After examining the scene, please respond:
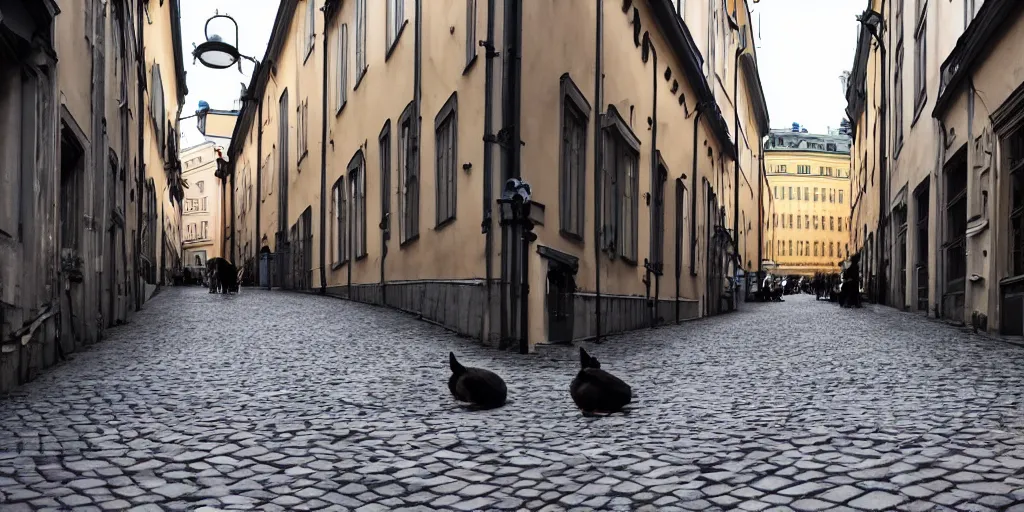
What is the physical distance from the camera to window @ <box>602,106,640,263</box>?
15.8m

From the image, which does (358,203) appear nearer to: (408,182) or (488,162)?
(408,182)

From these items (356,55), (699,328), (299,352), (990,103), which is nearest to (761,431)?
(299,352)

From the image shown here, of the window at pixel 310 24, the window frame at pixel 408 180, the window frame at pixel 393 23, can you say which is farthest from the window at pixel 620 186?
the window at pixel 310 24

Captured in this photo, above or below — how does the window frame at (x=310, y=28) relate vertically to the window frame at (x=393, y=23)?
above

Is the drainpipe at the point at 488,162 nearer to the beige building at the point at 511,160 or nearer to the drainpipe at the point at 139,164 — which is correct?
the beige building at the point at 511,160

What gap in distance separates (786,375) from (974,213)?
649 centimetres

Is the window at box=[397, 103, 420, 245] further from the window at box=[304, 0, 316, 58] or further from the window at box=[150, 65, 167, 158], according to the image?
the window at box=[150, 65, 167, 158]

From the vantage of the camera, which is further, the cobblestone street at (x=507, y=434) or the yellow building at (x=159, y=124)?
the yellow building at (x=159, y=124)

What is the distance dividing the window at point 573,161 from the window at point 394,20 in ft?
13.6

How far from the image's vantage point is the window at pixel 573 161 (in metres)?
13.3

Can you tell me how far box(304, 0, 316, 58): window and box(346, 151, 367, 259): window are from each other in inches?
290

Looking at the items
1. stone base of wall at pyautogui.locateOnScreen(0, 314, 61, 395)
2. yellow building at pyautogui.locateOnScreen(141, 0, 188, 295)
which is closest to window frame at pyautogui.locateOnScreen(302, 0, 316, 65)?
yellow building at pyautogui.locateOnScreen(141, 0, 188, 295)

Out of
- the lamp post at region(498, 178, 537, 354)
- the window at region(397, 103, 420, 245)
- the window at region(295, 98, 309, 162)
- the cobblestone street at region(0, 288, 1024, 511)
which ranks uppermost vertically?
the window at region(295, 98, 309, 162)

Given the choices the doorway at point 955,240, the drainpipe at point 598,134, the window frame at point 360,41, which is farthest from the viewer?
the window frame at point 360,41
